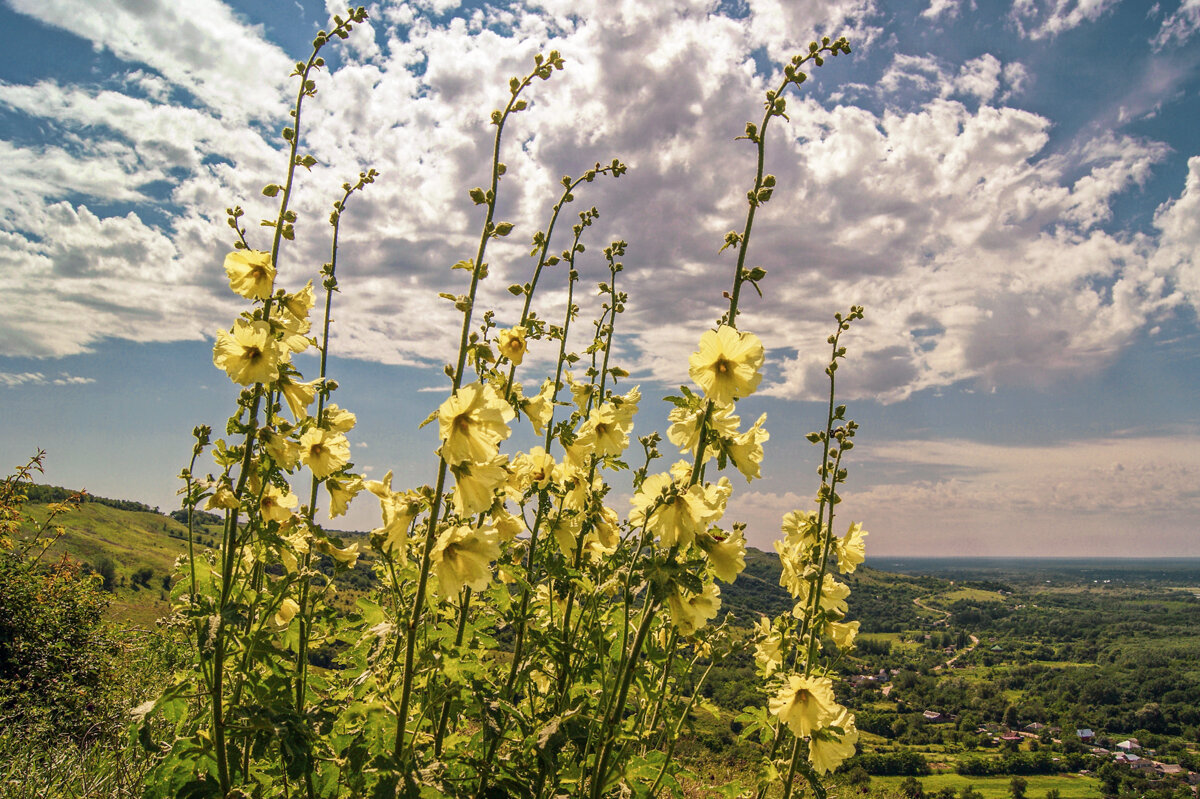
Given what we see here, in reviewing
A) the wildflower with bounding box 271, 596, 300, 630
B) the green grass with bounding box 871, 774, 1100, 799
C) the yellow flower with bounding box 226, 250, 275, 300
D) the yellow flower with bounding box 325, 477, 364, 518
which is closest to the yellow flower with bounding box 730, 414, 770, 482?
the yellow flower with bounding box 325, 477, 364, 518

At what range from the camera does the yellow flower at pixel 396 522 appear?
8.14 feet

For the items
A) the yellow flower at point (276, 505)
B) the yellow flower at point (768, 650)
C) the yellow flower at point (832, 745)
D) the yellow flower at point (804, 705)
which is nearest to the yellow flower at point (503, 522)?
the yellow flower at point (276, 505)

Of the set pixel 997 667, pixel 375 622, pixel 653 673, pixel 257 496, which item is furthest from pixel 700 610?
pixel 997 667

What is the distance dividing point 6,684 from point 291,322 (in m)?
9.99

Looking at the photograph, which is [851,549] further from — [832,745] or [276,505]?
[276,505]

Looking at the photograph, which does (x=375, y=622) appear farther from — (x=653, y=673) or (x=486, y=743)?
(x=653, y=673)

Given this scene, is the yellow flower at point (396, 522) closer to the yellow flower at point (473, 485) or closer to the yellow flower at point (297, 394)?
the yellow flower at point (473, 485)

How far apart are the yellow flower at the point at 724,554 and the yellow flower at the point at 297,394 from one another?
6.16ft

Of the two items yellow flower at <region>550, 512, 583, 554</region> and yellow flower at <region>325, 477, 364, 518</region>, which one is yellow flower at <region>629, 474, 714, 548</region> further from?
yellow flower at <region>325, 477, 364, 518</region>

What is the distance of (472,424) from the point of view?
2.39 m

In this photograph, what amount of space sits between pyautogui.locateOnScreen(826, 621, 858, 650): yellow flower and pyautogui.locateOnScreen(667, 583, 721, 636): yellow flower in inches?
46.2

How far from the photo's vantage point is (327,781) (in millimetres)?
2605

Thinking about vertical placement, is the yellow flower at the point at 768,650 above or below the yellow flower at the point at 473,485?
Result: below

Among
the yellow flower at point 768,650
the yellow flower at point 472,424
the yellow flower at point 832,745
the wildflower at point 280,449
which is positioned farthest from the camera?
the yellow flower at point 768,650
